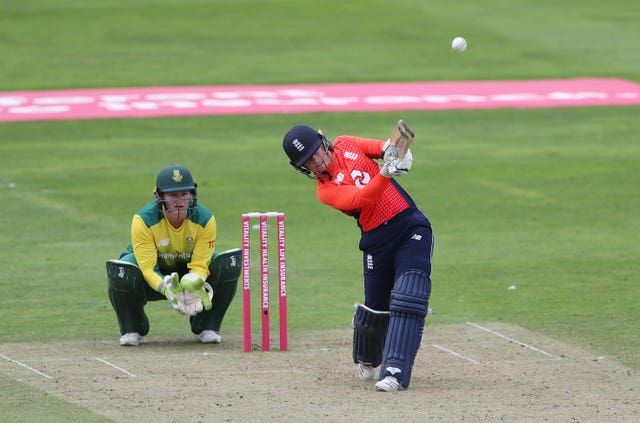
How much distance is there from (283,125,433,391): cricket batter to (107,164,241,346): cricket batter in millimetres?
1247

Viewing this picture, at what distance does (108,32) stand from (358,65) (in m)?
8.05

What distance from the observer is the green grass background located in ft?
39.8

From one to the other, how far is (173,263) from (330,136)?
1152 cm

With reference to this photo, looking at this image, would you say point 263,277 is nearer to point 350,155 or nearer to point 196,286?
point 196,286

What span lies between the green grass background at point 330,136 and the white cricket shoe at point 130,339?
523 mm

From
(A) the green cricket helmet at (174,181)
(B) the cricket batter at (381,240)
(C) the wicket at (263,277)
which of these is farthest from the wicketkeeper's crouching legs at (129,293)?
(B) the cricket batter at (381,240)

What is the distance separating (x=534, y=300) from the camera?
1216 cm

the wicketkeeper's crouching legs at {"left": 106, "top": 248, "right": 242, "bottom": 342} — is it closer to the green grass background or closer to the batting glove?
the green grass background

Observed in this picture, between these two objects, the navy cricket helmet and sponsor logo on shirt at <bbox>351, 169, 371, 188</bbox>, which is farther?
sponsor logo on shirt at <bbox>351, 169, 371, 188</bbox>

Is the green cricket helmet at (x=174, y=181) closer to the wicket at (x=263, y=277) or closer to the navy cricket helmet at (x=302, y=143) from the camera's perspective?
the wicket at (x=263, y=277)

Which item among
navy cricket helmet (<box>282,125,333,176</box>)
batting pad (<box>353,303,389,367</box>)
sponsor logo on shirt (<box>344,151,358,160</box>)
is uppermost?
navy cricket helmet (<box>282,125,333,176</box>)

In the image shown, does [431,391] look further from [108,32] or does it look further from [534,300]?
[108,32]

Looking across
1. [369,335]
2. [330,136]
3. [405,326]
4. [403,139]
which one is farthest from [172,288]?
[330,136]

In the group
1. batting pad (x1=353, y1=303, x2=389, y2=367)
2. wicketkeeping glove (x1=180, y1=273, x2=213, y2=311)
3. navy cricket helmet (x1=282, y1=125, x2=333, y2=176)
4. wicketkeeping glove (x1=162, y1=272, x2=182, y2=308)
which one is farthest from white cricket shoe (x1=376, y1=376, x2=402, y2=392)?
wicketkeeping glove (x1=162, y1=272, x2=182, y2=308)
